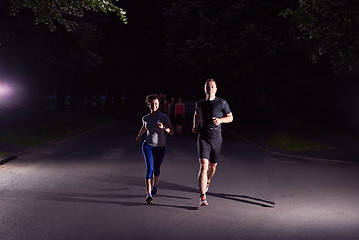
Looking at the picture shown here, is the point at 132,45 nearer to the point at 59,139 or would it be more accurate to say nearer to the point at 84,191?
the point at 59,139

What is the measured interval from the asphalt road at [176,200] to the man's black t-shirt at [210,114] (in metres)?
1.22

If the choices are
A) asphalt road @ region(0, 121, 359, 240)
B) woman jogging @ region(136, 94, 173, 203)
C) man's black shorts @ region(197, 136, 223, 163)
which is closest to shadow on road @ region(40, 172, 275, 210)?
asphalt road @ region(0, 121, 359, 240)

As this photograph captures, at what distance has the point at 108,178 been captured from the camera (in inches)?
393

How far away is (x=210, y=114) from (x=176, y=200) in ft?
→ 5.43

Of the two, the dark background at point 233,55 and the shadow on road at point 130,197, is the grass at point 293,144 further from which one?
the shadow on road at point 130,197

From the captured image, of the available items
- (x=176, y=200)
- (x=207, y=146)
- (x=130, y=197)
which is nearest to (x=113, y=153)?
(x=130, y=197)

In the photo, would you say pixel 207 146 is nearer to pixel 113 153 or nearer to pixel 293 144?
pixel 113 153

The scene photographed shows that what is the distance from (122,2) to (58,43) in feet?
120

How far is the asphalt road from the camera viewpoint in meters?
5.92

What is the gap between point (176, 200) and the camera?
25.6 ft

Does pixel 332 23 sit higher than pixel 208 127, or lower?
higher

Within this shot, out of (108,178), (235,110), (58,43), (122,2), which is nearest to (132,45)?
(122,2)

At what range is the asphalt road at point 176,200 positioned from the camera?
5.92 metres

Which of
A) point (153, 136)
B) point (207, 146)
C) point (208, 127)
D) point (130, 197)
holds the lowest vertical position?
point (130, 197)
